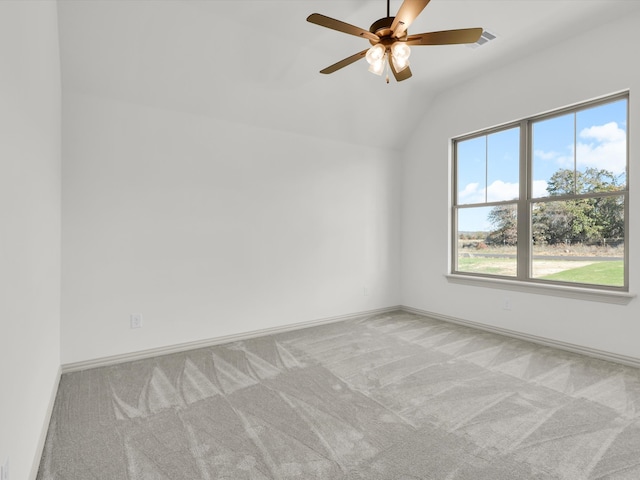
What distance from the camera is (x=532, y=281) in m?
3.83

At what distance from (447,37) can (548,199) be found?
8.13ft

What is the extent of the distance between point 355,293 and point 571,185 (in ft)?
9.42

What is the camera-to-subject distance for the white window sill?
310 cm

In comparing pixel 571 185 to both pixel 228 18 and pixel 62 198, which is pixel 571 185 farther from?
pixel 62 198

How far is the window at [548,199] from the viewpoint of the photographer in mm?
3266

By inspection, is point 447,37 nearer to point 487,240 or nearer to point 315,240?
point 315,240

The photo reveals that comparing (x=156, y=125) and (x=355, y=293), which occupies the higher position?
(x=156, y=125)

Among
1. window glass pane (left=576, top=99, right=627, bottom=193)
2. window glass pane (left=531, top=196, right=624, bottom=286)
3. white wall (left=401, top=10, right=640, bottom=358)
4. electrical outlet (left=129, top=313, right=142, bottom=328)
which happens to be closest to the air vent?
white wall (left=401, top=10, right=640, bottom=358)

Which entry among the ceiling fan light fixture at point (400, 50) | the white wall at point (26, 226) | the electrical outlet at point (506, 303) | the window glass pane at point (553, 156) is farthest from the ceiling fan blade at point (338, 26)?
the electrical outlet at point (506, 303)

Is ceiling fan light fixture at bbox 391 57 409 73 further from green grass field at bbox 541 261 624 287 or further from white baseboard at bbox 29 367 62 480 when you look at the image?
white baseboard at bbox 29 367 62 480

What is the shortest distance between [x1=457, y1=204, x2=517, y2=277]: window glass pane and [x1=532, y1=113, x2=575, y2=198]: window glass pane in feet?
1.43

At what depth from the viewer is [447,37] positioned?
2143 mm

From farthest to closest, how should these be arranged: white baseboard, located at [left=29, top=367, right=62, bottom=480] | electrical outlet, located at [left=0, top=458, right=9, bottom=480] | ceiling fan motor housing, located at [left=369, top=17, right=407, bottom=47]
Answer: ceiling fan motor housing, located at [left=369, top=17, right=407, bottom=47], white baseboard, located at [left=29, top=367, right=62, bottom=480], electrical outlet, located at [left=0, top=458, right=9, bottom=480]

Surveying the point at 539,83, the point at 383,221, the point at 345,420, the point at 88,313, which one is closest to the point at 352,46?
the point at 539,83
